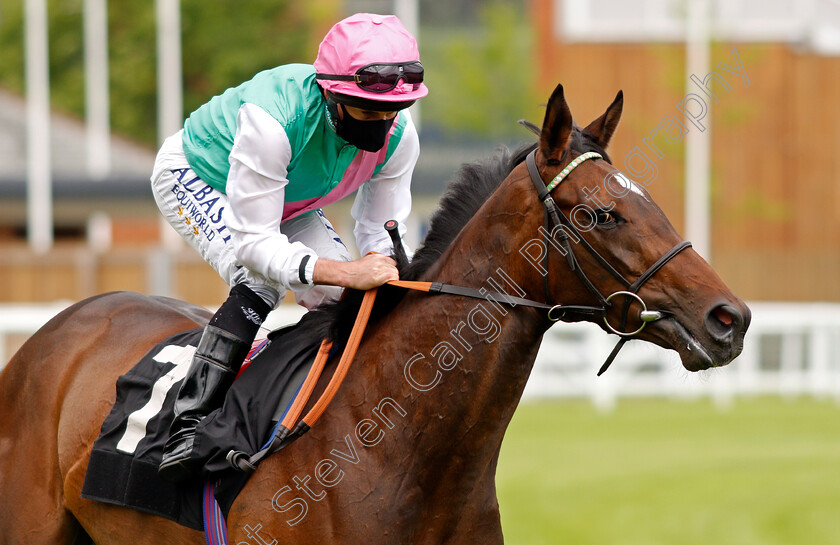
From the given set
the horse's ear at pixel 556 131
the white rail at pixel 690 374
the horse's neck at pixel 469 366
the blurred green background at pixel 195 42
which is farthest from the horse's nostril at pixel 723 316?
the blurred green background at pixel 195 42

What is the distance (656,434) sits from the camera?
11.3m

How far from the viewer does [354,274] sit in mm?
3652

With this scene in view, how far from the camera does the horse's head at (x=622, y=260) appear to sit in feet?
10.4

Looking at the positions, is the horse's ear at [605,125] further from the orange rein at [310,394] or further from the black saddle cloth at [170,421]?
the black saddle cloth at [170,421]

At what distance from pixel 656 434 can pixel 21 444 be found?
26.0 ft

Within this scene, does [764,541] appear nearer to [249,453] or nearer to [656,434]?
[656,434]

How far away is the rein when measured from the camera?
3.29m

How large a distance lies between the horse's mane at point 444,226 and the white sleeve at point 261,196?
7.9 inches

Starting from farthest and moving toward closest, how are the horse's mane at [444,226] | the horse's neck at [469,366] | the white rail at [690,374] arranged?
the white rail at [690,374]
the horse's mane at [444,226]
the horse's neck at [469,366]

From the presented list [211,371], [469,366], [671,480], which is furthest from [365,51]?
[671,480]

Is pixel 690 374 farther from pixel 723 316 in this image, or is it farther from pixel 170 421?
pixel 723 316

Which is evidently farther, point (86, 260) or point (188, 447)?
point (86, 260)

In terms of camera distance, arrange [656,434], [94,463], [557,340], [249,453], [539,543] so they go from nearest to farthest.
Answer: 1. [249,453]
2. [94,463]
3. [539,543]
4. [656,434]
5. [557,340]

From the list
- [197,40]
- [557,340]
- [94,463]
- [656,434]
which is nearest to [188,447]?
[94,463]
